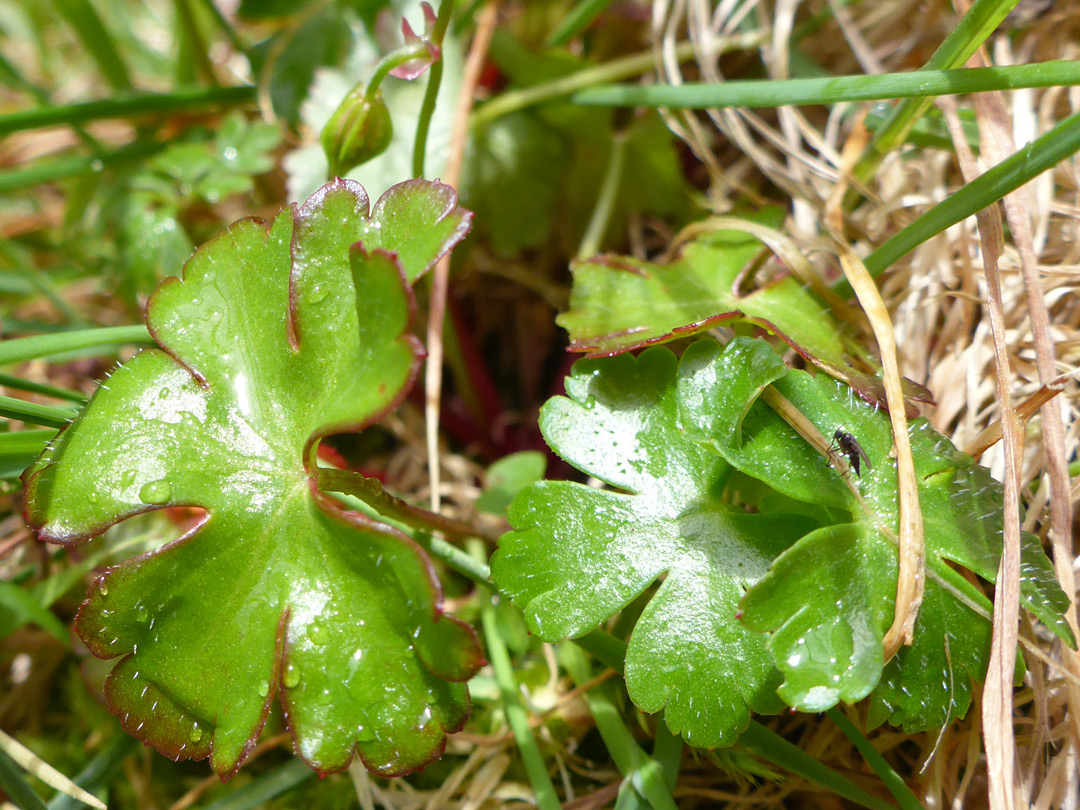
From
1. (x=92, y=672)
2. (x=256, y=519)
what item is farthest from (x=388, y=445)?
(x=256, y=519)

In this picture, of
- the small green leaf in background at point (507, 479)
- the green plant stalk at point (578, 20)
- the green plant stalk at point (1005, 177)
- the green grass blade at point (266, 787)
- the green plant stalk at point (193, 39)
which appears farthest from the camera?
the green plant stalk at point (193, 39)

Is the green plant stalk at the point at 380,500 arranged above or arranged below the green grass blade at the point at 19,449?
below

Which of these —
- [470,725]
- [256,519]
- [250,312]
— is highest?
[250,312]

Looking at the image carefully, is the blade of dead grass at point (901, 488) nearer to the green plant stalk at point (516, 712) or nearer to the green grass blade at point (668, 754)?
the green grass blade at point (668, 754)

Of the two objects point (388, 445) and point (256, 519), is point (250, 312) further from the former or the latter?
point (388, 445)

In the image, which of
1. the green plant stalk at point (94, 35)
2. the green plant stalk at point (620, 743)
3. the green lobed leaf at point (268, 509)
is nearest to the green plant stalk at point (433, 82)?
the green lobed leaf at point (268, 509)
